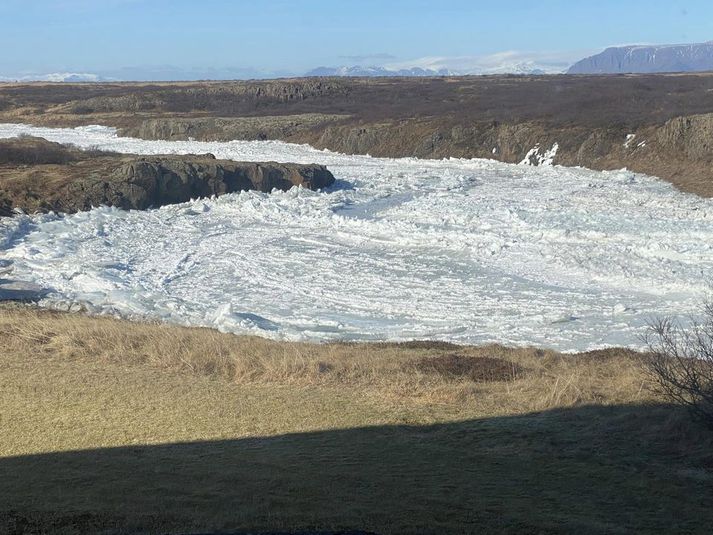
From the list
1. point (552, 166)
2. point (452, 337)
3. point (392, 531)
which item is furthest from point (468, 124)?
point (392, 531)

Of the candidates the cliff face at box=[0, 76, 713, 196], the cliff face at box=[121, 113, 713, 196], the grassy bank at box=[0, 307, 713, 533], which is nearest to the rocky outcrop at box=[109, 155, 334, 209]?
the cliff face at box=[121, 113, 713, 196]

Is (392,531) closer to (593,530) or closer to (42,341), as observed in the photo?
(593,530)

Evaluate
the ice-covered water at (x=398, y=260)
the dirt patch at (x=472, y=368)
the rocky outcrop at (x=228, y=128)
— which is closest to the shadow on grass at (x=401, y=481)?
the dirt patch at (x=472, y=368)

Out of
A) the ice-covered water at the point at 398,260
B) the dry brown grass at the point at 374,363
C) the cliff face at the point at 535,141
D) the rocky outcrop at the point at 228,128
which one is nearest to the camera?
the dry brown grass at the point at 374,363

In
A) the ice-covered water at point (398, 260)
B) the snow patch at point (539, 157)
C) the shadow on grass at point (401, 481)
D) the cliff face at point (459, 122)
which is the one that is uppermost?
the cliff face at point (459, 122)

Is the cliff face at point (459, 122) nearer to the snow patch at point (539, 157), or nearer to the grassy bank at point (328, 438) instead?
the snow patch at point (539, 157)

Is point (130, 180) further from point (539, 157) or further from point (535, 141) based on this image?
point (535, 141)
